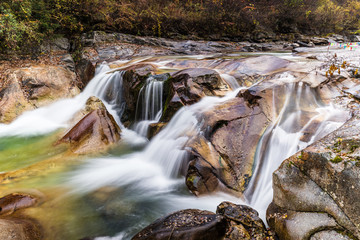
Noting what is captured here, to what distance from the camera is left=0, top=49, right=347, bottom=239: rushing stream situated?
3557 millimetres

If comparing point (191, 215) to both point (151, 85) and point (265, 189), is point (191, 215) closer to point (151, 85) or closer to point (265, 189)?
point (265, 189)

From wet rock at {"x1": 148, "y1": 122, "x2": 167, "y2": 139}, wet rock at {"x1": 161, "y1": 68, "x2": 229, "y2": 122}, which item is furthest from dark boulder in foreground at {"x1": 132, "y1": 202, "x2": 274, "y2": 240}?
wet rock at {"x1": 161, "y1": 68, "x2": 229, "y2": 122}

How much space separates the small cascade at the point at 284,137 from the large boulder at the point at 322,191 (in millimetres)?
924

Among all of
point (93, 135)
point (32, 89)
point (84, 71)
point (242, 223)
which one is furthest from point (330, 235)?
point (84, 71)

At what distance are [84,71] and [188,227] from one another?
8.98 meters

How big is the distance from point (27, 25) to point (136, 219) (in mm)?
9494

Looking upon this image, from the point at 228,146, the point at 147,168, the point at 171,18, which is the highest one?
the point at 171,18

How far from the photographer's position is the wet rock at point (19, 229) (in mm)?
2718

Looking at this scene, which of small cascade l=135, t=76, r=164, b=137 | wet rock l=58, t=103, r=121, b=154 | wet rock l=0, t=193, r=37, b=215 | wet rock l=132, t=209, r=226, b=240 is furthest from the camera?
small cascade l=135, t=76, r=164, b=137

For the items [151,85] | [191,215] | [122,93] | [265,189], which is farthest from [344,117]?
[122,93]

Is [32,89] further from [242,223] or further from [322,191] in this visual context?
[322,191]

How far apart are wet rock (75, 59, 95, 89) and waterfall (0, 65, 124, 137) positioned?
0.44m

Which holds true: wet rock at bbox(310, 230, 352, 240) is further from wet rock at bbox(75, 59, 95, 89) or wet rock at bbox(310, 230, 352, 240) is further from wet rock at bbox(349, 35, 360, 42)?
wet rock at bbox(349, 35, 360, 42)

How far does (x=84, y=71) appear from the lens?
379 inches
